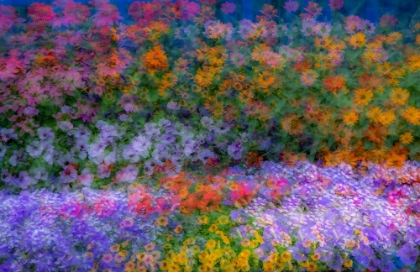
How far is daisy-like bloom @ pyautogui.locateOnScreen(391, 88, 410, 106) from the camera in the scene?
11.0 feet

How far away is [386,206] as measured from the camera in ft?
9.71

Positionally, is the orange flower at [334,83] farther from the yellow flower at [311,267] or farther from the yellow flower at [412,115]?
the yellow flower at [311,267]

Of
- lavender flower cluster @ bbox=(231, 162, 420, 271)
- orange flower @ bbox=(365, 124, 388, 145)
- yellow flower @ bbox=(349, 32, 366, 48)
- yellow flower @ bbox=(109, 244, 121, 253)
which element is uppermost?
yellow flower @ bbox=(349, 32, 366, 48)

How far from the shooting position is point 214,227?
2.70 m

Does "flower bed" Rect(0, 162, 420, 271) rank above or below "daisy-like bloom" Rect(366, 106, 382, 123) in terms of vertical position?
below

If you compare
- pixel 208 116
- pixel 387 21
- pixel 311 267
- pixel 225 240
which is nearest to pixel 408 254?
pixel 311 267

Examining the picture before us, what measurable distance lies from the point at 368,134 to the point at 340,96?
302mm

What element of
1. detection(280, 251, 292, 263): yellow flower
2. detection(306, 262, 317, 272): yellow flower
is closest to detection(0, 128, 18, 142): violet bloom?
detection(280, 251, 292, 263): yellow flower

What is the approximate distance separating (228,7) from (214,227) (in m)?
1.79

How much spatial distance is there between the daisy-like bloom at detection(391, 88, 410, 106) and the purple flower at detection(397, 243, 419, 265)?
1.02 m

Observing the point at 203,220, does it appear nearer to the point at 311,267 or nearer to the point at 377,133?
the point at 311,267

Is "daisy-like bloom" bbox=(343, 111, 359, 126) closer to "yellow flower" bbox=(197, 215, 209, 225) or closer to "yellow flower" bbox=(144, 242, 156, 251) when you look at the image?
"yellow flower" bbox=(197, 215, 209, 225)

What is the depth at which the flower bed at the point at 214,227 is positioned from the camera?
8.36 ft

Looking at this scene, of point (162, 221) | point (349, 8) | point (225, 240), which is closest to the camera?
point (225, 240)
